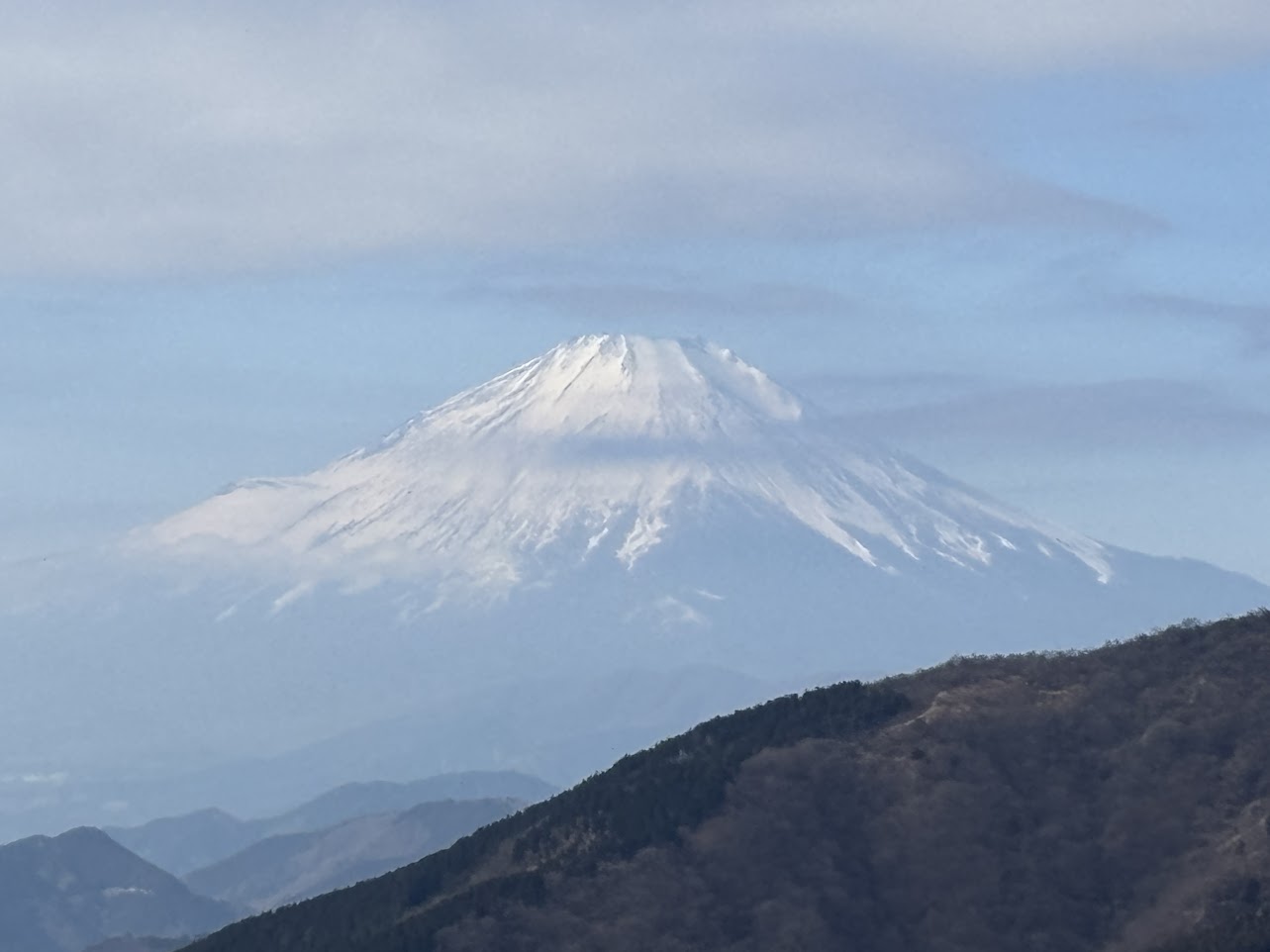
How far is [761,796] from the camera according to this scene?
A: 8325 cm

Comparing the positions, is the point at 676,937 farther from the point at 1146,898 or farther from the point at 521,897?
the point at 1146,898

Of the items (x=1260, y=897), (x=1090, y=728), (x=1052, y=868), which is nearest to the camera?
(x=1260, y=897)

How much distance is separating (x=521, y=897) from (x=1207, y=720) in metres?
23.6

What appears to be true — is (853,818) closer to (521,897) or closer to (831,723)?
(831,723)

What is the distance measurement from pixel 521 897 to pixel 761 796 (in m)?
9.06

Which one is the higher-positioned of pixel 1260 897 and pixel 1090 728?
pixel 1090 728

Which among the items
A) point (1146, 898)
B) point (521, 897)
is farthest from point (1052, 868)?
point (521, 897)

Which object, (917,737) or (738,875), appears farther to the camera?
(917,737)

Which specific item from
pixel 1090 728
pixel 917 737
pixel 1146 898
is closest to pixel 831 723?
pixel 917 737

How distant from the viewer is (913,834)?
8106 cm

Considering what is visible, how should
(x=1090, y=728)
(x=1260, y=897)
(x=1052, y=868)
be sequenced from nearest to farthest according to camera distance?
(x=1260, y=897) → (x=1052, y=868) → (x=1090, y=728)

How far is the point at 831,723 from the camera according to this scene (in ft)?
288

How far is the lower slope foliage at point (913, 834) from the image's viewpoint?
7706 cm

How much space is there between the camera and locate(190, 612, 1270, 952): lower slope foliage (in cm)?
7706
